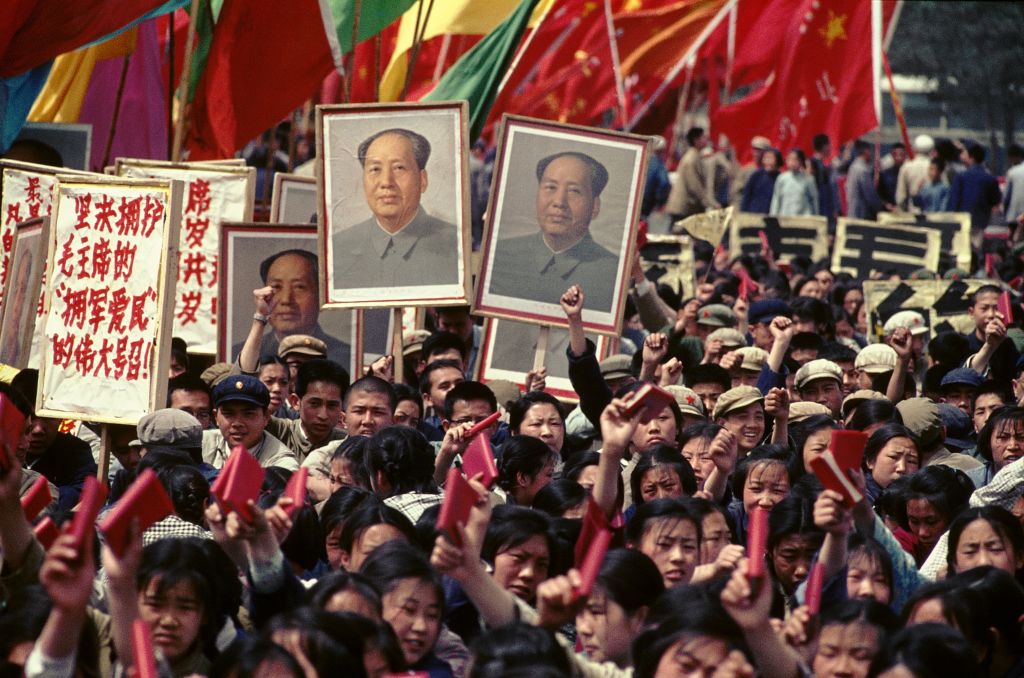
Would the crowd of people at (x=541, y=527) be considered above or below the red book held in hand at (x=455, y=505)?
below

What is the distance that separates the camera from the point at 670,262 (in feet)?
50.1

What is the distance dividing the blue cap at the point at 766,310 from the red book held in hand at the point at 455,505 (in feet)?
23.0

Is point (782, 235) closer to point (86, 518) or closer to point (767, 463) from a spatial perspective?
point (767, 463)

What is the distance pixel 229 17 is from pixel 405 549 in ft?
24.0

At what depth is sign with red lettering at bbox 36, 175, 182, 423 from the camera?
807 cm

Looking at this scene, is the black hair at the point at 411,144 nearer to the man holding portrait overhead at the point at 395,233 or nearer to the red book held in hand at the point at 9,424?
the man holding portrait overhead at the point at 395,233

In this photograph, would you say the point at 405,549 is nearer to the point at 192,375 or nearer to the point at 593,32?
the point at 192,375

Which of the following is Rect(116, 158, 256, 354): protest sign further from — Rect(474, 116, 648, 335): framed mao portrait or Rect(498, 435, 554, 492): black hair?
Rect(498, 435, 554, 492): black hair

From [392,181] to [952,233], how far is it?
948 centimetres

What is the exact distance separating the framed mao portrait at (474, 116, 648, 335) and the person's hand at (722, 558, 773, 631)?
5.10 m

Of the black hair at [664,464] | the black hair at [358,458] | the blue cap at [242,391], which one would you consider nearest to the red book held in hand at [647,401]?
the black hair at [664,464]

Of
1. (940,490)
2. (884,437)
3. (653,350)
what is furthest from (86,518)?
(653,350)

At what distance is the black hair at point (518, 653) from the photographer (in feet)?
14.2

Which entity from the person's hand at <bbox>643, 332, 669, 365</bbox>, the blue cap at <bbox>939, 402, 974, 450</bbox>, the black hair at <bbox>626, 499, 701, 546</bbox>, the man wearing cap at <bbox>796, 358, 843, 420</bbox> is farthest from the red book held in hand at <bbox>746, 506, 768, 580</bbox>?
the man wearing cap at <bbox>796, 358, 843, 420</bbox>
